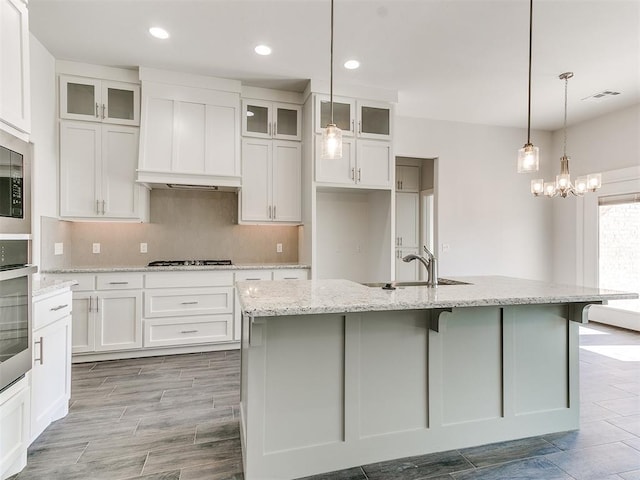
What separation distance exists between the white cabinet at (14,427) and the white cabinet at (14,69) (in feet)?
4.28

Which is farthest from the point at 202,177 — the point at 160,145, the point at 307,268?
the point at 307,268

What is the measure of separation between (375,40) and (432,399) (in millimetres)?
2903

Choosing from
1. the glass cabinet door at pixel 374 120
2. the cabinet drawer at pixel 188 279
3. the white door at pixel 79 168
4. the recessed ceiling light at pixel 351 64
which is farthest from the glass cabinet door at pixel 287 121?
the white door at pixel 79 168

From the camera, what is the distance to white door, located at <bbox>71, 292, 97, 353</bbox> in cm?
343

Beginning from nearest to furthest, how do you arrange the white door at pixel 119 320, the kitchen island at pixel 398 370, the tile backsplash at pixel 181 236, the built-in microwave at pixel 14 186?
the built-in microwave at pixel 14 186 < the kitchen island at pixel 398 370 < the white door at pixel 119 320 < the tile backsplash at pixel 181 236

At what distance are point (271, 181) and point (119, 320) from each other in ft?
7.12

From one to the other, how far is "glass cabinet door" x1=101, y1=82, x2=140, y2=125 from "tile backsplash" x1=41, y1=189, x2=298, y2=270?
0.84 metres

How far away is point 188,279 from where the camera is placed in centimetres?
373

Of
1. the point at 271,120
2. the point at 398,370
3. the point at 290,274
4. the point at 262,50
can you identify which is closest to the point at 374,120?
the point at 271,120

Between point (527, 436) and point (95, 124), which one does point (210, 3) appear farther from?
point (527, 436)

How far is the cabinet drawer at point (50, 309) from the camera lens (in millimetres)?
2057

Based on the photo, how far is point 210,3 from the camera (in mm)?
2652

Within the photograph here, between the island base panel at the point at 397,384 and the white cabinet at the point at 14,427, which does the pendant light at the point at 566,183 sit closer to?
the island base panel at the point at 397,384

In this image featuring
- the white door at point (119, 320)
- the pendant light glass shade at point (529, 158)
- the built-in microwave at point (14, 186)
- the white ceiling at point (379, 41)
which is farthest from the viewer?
the white door at point (119, 320)
